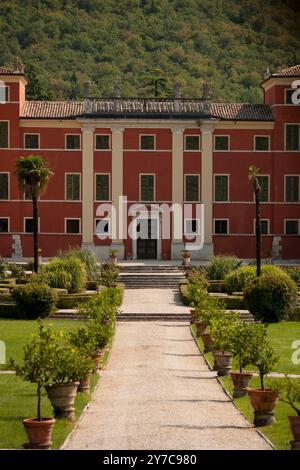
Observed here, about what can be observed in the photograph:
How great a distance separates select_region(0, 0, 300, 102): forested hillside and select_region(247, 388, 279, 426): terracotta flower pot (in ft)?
219

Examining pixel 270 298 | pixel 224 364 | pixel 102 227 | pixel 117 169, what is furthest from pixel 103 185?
pixel 224 364

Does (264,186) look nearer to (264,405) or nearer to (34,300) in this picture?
(34,300)

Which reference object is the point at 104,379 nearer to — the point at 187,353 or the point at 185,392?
the point at 185,392

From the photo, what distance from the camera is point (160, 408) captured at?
1558 cm

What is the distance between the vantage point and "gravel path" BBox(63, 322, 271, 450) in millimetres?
12633

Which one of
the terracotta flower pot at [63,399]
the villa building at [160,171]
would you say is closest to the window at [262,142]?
the villa building at [160,171]

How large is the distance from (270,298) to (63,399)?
1790 centimetres

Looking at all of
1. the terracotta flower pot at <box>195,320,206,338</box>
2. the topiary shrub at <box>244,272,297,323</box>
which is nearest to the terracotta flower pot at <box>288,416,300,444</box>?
the terracotta flower pot at <box>195,320,206,338</box>

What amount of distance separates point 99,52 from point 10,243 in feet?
130

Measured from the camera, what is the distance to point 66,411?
14.5 meters

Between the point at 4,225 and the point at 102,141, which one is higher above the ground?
the point at 102,141

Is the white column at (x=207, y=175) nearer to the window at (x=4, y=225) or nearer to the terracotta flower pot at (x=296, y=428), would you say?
the window at (x=4, y=225)

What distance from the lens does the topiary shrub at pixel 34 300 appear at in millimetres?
32562
